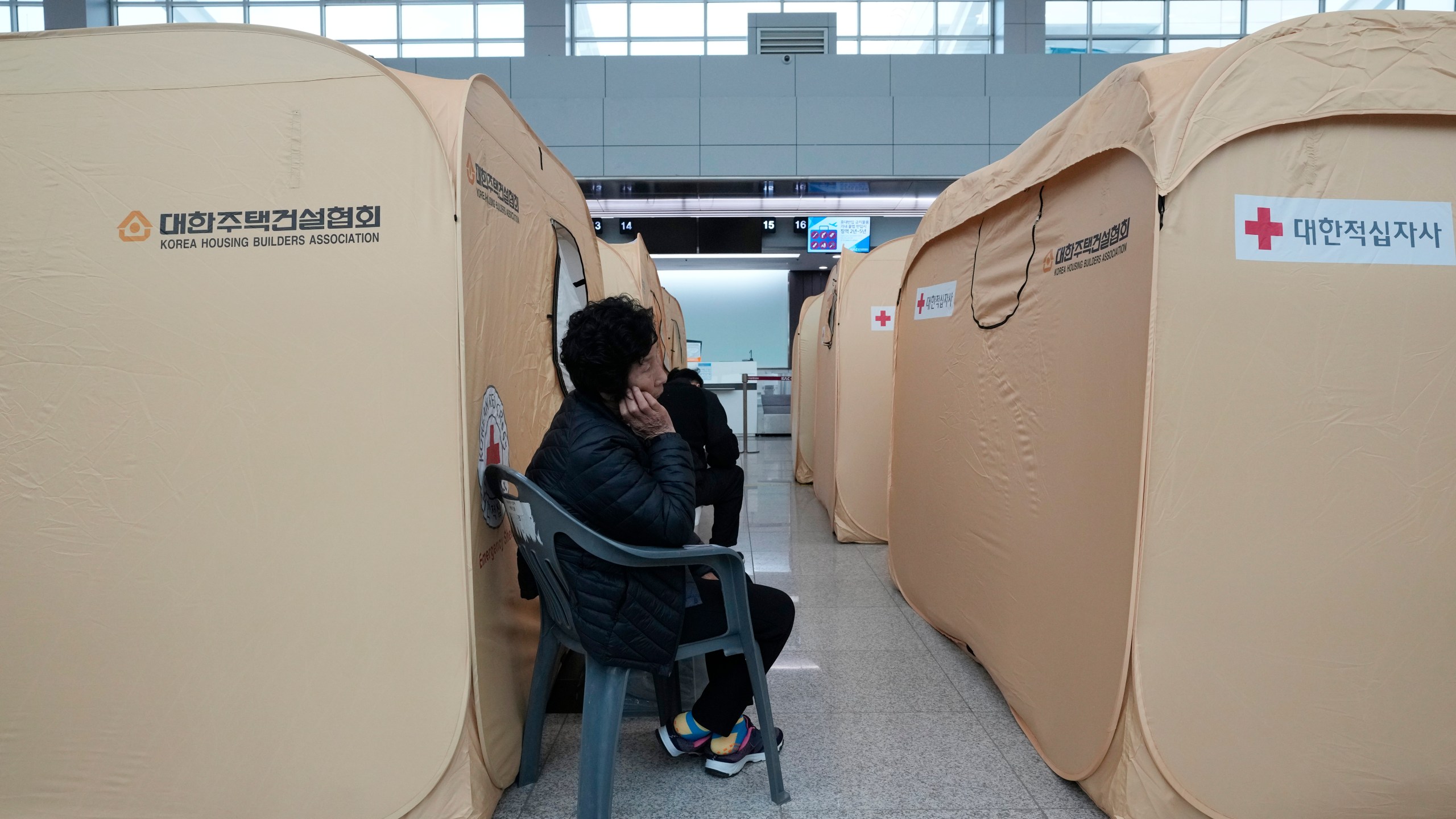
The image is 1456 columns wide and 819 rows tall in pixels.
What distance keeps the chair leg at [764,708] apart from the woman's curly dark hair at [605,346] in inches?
24.6

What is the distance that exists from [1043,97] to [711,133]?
3.55 metres

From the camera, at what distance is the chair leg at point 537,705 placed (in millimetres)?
1740

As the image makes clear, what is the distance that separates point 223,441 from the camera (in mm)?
1522

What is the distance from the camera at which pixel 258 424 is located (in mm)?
1523

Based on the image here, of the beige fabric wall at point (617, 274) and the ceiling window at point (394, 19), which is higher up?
the ceiling window at point (394, 19)

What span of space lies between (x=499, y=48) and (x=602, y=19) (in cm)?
Result: 134

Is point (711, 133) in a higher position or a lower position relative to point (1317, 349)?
higher

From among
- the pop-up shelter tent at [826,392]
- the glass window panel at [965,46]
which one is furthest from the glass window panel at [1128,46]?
the pop-up shelter tent at [826,392]

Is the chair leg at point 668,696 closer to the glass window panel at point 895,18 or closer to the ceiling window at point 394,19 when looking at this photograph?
the ceiling window at point 394,19

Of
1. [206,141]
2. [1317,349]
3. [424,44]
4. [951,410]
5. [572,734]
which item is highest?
[424,44]

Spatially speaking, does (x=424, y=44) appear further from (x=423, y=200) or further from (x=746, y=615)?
(x=746, y=615)

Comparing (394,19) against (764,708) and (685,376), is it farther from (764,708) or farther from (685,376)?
(764,708)

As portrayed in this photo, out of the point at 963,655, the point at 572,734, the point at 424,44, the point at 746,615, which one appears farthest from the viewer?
the point at 424,44

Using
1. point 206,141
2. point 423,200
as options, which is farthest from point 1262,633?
point 206,141
